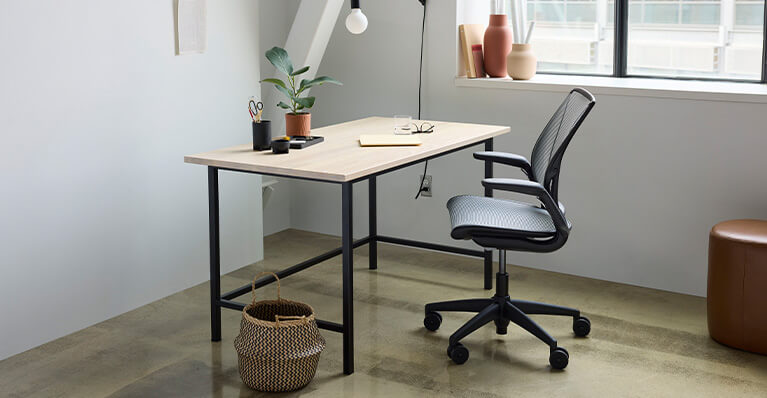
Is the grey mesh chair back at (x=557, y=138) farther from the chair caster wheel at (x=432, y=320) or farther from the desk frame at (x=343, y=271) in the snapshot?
the chair caster wheel at (x=432, y=320)

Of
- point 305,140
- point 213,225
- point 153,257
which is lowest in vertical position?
point 153,257

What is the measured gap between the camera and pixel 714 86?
13.4ft

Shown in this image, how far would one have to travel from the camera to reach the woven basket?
2.94 meters

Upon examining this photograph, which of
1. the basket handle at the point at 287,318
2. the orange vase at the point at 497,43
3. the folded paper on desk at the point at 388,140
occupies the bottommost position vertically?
the basket handle at the point at 287,318

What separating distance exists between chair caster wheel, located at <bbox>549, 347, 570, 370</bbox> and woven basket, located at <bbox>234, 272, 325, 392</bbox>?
89cm

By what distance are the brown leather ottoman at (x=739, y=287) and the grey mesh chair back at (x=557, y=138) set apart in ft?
2.44

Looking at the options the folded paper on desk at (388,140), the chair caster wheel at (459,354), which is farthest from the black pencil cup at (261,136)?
the chair caster wheel at (459,354)

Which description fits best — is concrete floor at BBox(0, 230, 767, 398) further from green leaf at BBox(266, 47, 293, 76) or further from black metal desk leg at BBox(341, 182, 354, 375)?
green leaf at BBox(266, 47, 293, 76)

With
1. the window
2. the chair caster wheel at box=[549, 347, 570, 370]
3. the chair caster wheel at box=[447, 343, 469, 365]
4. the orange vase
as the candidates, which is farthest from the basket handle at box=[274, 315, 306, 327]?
the window

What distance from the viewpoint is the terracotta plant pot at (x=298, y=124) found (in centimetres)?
354

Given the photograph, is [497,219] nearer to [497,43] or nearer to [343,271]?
[343,271]

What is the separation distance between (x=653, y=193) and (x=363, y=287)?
1.51 metres

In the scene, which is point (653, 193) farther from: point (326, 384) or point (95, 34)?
point (95, 34)

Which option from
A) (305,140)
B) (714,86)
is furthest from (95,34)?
(714,86)
